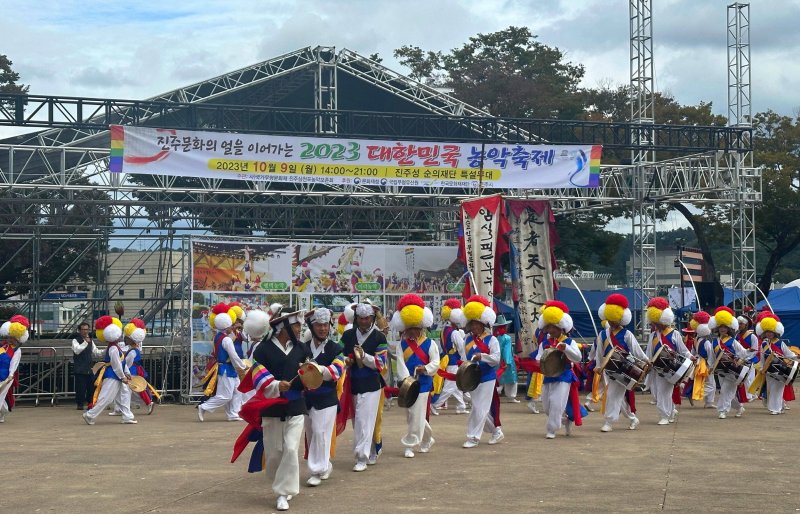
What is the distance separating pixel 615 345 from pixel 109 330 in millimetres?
7270

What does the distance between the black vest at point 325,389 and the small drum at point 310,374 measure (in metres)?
0.27

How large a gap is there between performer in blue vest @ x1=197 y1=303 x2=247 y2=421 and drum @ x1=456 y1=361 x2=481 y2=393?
4.99m

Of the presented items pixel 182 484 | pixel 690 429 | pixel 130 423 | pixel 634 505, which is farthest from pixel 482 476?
pixel 130 423

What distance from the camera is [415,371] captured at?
38.4 feet

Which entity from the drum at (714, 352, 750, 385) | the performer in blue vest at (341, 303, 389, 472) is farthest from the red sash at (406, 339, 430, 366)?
the drum at (714, 352, 750, 385)

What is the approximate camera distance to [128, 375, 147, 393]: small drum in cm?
1673

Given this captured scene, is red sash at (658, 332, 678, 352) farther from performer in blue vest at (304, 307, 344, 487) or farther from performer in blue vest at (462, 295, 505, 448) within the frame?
performer in blue vest at (304, 307, 344, 487)

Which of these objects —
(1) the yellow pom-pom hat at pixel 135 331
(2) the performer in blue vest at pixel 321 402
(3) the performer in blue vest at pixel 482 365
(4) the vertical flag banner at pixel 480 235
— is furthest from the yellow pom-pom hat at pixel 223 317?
(2) the performer in blue vest at pixel 321 402

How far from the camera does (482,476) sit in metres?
10.1

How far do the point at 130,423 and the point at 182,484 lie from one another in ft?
22.7

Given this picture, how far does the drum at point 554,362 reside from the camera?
43.4 ft

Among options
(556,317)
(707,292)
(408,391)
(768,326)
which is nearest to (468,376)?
(408,391)

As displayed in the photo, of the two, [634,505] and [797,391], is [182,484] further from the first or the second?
[797,391]

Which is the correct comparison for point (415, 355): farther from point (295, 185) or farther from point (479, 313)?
point (295, 185)
